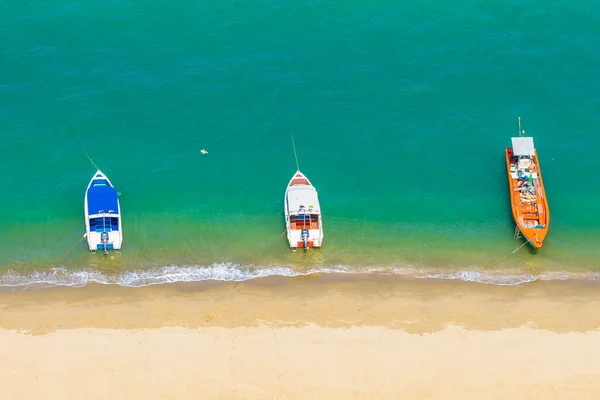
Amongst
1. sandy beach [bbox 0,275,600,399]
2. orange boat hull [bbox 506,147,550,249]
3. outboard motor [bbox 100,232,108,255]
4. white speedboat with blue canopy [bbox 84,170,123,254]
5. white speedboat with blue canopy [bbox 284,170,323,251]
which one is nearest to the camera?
sandy beach [bbox 0,275,600,399]

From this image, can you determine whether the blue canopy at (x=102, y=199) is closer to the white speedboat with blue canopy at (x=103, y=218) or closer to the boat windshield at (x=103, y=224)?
the white speedboat with blue canopy at (x=103, y=218)

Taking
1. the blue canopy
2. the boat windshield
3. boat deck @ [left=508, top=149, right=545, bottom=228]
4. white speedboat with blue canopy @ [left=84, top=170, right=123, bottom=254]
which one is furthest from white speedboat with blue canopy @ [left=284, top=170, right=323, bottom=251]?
boat deck @ [left=508, top=149, right=545, bottom=228]

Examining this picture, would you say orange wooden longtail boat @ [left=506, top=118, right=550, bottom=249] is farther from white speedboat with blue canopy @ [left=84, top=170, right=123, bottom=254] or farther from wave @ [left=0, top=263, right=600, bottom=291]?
white speedboat with blue canopy @ [left=84, top=170, right=123, bottom=254]

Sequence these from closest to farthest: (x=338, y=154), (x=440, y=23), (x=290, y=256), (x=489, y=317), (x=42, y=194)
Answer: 1. (x=489, y=317)
2. (x=290, y=256)
3. (x=42, y=194)
4. (x=338, y=154)
5. (x=440, y=23)

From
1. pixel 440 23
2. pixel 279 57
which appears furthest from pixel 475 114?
pixel 279 57

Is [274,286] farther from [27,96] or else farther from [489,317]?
[27,96]

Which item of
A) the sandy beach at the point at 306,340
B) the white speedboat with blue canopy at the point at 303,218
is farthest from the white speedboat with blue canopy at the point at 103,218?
the white speedboat with blue canopy at the point at 303,218

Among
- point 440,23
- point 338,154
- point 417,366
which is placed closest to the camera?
point 417,366
